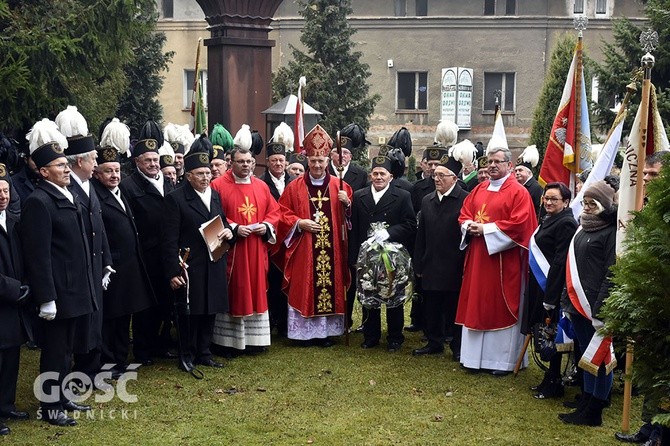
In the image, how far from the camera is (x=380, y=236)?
9820mm

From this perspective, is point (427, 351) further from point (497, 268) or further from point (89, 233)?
point (89, 233)

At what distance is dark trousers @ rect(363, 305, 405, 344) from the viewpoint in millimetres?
10133

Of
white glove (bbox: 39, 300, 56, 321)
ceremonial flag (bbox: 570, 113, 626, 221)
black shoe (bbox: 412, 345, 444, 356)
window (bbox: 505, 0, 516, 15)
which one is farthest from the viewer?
window (bbox: 505, 0, 516, 15)

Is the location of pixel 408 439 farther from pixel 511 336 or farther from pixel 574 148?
pixel 574 148

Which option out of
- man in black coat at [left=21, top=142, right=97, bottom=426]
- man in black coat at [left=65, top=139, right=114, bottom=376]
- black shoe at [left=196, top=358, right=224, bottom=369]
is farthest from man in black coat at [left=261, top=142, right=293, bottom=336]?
man in black coat at [left=21, top=142, right=97, bottom=426]

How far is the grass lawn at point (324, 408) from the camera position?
23.3 feet

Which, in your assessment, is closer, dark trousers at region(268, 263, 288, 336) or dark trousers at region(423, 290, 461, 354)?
dark trousers at region(423, 290, 461, 354)

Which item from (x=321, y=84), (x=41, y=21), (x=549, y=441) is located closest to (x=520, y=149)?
(x=321, y=84)

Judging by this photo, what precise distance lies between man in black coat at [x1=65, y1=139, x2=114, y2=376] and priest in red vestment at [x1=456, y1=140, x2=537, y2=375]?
3508mm

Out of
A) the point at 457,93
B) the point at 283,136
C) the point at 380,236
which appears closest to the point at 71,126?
the point at 380,236

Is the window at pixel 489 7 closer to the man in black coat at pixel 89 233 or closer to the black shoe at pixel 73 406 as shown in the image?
the man in black coat at pixel 89 233

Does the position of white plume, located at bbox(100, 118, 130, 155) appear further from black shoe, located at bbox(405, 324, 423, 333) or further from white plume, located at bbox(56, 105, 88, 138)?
black shoe, located at bbox(405, 324, 423, 333)

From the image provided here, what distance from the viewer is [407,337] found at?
10.9m

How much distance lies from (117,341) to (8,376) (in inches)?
67.2
